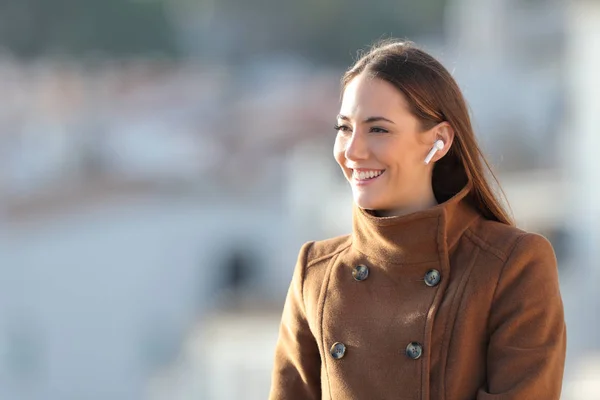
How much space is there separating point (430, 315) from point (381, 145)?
1.11 feet

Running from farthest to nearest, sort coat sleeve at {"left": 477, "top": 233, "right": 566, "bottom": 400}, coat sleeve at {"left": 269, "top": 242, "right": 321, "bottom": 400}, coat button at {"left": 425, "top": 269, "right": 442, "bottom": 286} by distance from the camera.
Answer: coat sleeve at {"left": 269, "top": 242, "right": 321, "bottom": 400} → coat button at {"left": 425, "top": 269, "right": 442, "bottom": 286} → coat sleeve at {"left": 477, "top": 233, "right": 566, "bottom": 400}

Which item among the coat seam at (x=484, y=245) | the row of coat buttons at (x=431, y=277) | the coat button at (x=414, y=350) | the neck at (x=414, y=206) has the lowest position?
the coat button at (x=414, y=350)

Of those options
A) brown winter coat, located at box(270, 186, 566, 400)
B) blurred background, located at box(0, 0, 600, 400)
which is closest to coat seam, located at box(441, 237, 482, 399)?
brown winter coat, located at box(270, 186, 566, 400)

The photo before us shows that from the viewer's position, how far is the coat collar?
2.35 metres

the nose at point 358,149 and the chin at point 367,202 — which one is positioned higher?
the nose at point 358,149

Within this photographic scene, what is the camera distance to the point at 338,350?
2.37 metres

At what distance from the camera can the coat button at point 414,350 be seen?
89.6 inches

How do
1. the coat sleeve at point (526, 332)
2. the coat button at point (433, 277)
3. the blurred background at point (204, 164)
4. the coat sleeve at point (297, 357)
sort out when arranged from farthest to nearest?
the blurred background at point (204, 164), the coat sleeve at point (297, 357), the coat button at point (433, 277), the coat sleeve at point (526, 332)

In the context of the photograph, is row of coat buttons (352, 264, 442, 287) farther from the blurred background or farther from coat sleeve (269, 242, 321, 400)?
the blurred background

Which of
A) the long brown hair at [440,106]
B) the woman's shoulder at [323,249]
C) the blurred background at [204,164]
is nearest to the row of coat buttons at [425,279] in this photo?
the woman's shoulder at [323,249]

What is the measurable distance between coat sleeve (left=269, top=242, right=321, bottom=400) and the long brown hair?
354 millimetres

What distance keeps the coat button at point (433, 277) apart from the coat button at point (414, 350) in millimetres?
122

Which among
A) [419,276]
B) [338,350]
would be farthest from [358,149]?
[338,350]

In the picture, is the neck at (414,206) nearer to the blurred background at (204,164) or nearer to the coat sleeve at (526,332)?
the coat sleeve at (526,332)
